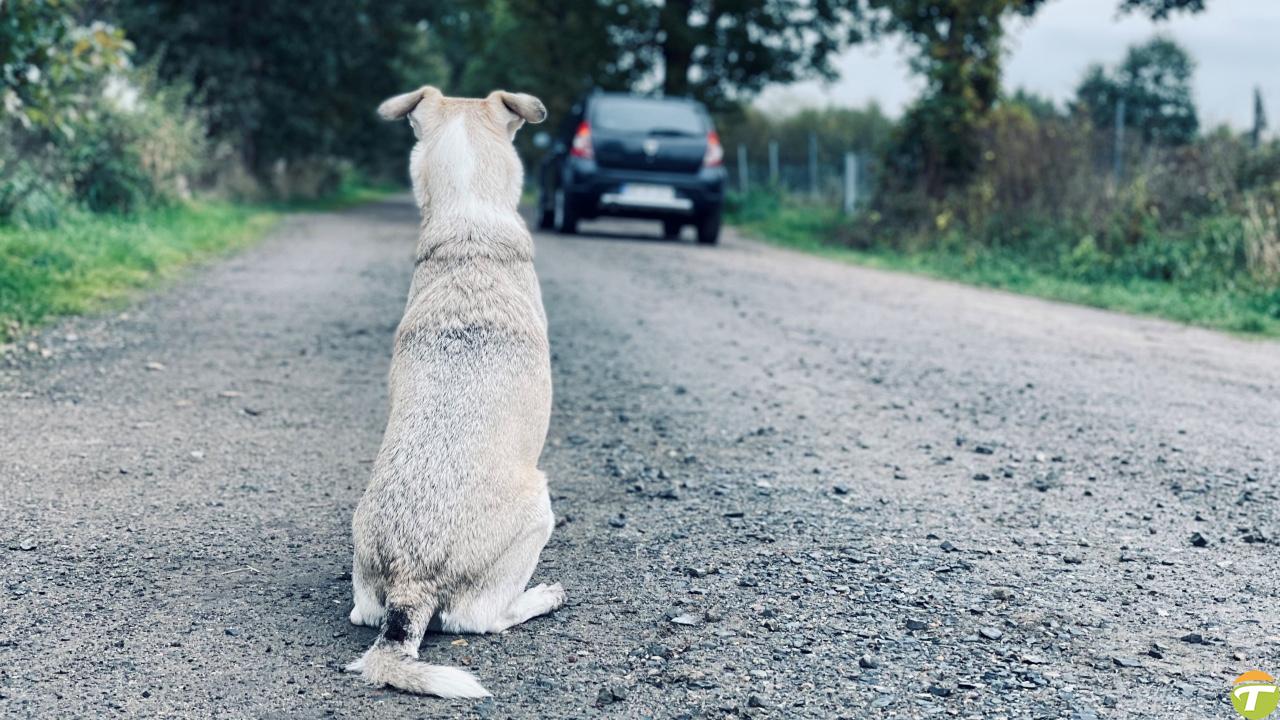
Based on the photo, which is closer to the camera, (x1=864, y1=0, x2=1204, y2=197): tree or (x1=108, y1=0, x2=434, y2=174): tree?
(x1=864, y1=0, x2=1204, y2=197): tree

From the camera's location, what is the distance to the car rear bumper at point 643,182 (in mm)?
16797

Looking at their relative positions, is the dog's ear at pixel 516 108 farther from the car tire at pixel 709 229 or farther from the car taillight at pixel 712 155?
the car tire at pixel 709 229

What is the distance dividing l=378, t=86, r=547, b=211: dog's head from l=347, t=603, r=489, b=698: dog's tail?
1.61m

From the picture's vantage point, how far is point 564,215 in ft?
58.4

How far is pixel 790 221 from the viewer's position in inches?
896

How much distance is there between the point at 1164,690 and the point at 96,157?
47.9ft

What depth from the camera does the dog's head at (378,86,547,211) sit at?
162 inches

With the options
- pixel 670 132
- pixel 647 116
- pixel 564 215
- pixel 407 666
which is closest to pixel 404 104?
pixel 407 666

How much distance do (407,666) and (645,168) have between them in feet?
47.3

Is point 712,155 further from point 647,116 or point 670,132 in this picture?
point 647,116

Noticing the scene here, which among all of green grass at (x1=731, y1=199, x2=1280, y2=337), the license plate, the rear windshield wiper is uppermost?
the rear windshield wiper

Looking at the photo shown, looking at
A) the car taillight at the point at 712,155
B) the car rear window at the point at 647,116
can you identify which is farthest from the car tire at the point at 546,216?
the car taillight at the point at 712,155

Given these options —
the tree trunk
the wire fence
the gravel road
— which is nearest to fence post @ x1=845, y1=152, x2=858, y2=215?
the wire fence

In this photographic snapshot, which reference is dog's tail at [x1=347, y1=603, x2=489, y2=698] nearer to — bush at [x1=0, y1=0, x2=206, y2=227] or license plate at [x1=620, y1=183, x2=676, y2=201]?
bush at [x1=0, y1=0, x2=206, y2=227]
